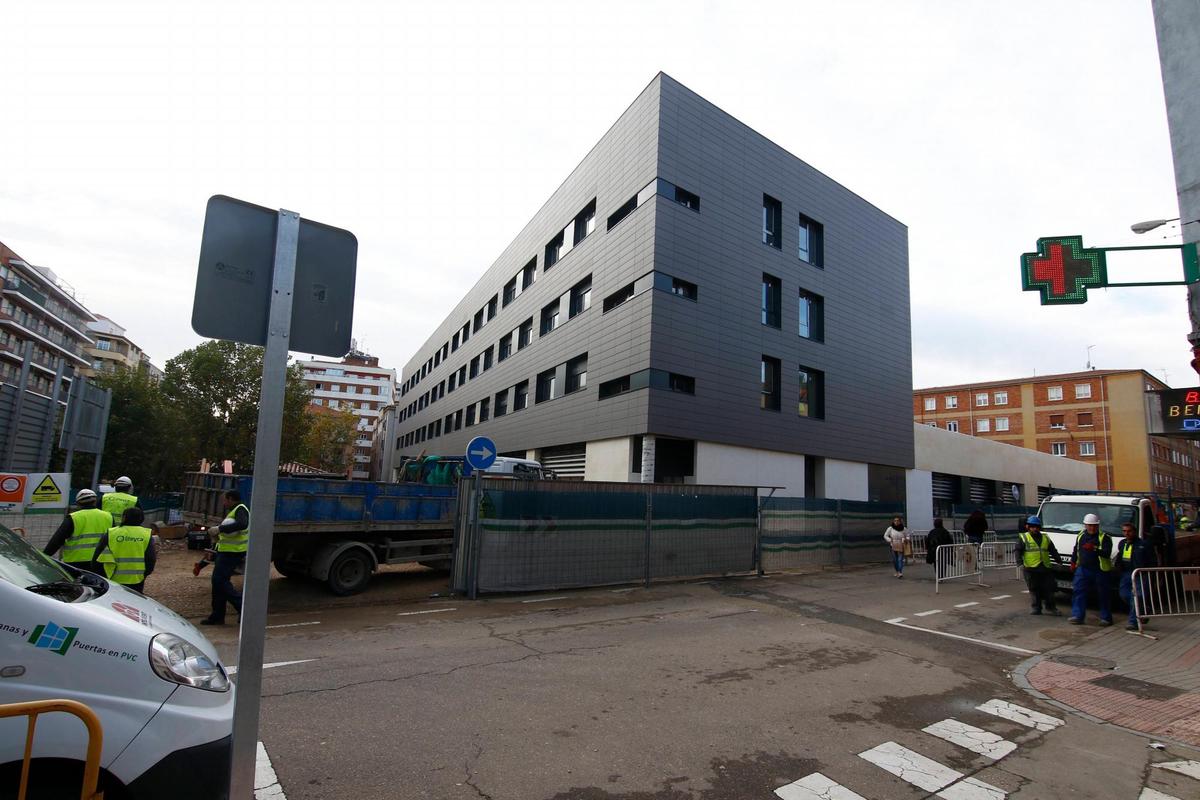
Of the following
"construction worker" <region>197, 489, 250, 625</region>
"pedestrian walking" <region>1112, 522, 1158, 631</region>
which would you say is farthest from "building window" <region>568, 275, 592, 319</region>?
"pedestrian walking" <region>1112, 522, 1158, 631</region>

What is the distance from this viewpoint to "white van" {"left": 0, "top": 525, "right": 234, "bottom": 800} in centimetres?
216

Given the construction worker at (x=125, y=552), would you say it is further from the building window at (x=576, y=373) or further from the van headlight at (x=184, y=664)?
the building window at (x=576, y=373)

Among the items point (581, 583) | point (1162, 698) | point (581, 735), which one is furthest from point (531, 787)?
point (581, 583)

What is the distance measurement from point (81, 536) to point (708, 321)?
58.8 ft

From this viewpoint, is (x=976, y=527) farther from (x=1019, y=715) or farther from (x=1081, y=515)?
(x=1019, y=715)

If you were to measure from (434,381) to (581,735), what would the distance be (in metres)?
48.8

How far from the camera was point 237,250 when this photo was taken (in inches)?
107

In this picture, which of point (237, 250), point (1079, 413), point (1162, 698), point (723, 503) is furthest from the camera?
point (1079, 413)

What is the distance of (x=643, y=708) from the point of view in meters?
5.12

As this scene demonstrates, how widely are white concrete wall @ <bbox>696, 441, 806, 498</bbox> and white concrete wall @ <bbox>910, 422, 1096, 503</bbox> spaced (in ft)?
29.3

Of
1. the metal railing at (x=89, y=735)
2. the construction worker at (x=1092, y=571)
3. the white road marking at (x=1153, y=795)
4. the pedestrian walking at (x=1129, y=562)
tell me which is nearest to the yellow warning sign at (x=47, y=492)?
the metal railing at (x=89, y=735)

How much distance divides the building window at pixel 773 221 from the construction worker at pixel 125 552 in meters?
22.5

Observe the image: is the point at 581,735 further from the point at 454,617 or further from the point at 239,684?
the point at 454,617

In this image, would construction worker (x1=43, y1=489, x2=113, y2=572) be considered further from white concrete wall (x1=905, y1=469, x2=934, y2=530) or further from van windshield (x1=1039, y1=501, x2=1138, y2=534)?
white concrete wall (x1=905, y1=469, x2=934, y2=530)
